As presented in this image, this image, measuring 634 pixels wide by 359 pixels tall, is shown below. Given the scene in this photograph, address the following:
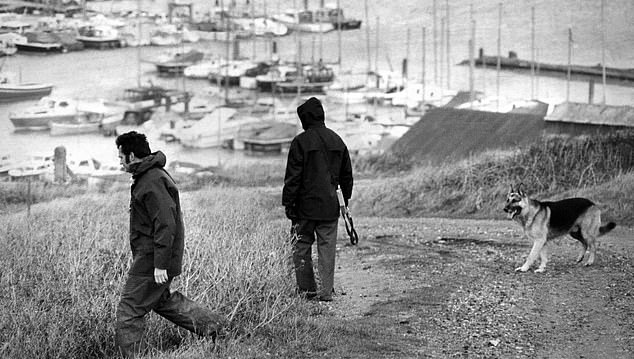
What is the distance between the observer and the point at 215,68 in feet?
228

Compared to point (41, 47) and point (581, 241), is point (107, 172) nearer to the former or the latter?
point (41, 47)

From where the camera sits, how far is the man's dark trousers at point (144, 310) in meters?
6.98

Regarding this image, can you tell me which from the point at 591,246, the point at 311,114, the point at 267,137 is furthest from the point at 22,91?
the point at 311,114

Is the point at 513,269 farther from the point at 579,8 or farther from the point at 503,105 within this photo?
the point at 579,8

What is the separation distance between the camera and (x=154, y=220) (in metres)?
6.86

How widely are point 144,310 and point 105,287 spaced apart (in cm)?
119

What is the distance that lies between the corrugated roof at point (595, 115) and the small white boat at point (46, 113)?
125 feet

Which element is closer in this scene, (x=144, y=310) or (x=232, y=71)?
(x=144, y=310)

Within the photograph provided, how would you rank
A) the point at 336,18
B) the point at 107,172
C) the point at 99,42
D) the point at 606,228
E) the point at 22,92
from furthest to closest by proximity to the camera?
1. the point at 99,42
2. the point at 336,18
3. the point at 22,92
4. the point at 107,172
5. the point at 606,228

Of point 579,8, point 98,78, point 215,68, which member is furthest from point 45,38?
point 579,8

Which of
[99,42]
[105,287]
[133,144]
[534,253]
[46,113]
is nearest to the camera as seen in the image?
[133,144]

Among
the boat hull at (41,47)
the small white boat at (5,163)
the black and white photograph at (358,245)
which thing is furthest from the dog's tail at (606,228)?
the boat hull at (41,47)

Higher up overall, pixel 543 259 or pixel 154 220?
pixel 154 220

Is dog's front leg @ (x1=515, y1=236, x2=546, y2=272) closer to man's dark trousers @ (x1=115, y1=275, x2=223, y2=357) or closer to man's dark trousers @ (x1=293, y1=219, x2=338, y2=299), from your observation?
man's dark trousers @ (x1=293, y1=219, x2=338, y2=299)
